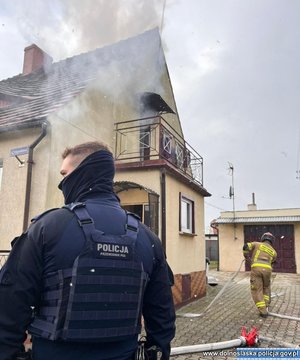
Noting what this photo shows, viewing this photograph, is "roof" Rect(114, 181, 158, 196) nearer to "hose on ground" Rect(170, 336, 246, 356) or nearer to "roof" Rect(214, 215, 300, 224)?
"hose on ground" Rect(170, 336, 246, 356)

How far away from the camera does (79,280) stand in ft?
5.58

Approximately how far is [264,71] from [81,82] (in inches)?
202

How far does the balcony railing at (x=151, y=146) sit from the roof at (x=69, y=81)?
153 centimetres

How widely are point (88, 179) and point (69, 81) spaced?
8.59 metres

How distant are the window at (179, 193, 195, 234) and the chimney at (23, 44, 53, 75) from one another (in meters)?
7.92

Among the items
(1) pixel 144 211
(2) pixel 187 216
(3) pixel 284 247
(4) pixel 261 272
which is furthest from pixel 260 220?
(1) pixel 144 211

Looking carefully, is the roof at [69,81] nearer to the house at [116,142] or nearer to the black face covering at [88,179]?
the house at [116,142]

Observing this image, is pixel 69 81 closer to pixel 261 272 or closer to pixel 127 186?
pixel 127 186

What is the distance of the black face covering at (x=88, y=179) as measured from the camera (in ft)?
6.55

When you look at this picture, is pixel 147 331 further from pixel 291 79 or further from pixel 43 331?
pixel 291 79

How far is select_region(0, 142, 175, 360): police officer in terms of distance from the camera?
165 cm

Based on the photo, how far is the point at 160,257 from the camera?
2148 millimetres

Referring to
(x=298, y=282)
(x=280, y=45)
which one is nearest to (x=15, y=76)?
(x=280, y=45)

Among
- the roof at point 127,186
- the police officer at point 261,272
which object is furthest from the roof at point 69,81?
the police officer at point 261,272
